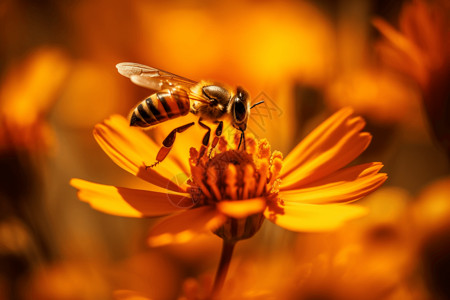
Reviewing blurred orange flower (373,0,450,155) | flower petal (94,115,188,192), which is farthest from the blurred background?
flower petal (94,115,188,192)

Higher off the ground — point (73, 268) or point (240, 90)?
point (240, 90)

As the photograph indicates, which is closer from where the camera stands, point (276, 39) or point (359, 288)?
point (359, 288)

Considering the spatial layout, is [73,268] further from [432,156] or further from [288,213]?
[432,156]

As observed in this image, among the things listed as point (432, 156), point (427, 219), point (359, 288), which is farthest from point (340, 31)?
point (359, 288)

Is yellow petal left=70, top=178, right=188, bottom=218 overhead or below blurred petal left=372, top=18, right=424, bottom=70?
below

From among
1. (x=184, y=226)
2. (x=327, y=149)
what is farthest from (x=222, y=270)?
(x=327, y=149)

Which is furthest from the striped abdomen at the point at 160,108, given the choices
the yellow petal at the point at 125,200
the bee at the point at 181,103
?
the yellow petal at the point at 125,200

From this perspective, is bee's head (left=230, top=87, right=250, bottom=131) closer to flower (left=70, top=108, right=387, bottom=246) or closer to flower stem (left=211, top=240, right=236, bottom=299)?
flower (left=70, top=108, right=387, bottom=246)
